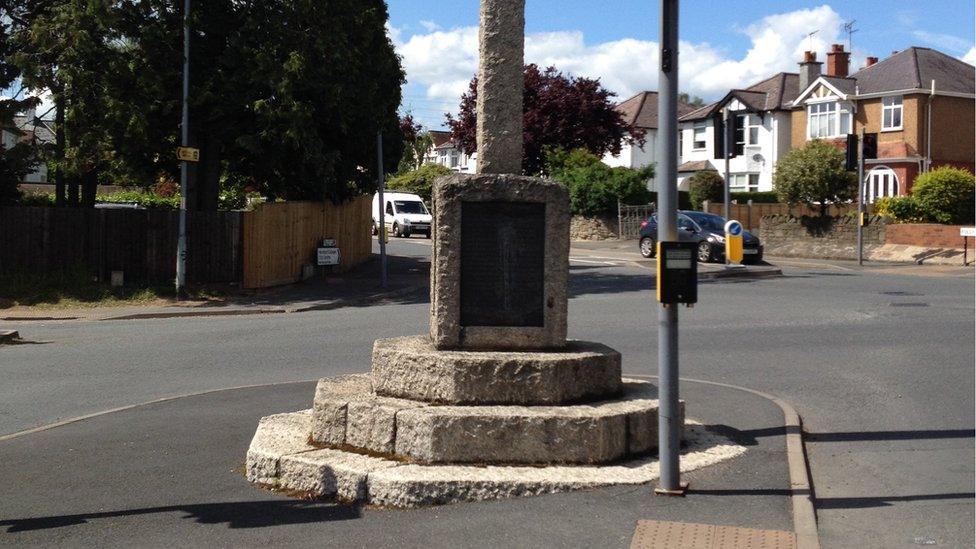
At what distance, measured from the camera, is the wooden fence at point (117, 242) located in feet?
77.5

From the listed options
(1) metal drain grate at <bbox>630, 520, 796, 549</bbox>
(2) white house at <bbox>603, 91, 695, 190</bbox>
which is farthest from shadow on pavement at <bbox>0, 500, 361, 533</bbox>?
(2) white house at <bbox>603, 91, 695, 190</bbox>

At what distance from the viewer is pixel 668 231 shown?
22.2ft

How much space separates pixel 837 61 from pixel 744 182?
7936 mm

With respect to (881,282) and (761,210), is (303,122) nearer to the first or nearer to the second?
(881,282)

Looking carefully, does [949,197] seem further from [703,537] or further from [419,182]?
[419,182]

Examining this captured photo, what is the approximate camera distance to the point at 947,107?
48062mm

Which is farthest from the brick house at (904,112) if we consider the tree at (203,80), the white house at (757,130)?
the tree at (203,80)

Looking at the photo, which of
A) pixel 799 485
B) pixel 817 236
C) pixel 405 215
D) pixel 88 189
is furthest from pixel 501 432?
pixel 405 215

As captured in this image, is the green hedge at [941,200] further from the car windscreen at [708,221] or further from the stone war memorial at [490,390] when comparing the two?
the stone war memorial at [490,390]

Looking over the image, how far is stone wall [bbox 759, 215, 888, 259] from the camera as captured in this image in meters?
35.1

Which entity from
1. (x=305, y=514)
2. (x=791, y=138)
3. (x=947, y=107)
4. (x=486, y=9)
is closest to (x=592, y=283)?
(x=486, y=9)

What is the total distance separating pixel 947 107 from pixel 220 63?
3706 centimetres

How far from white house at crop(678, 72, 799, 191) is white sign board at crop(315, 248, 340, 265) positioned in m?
33.1

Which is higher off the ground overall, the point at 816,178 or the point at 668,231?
the point at 816,178
